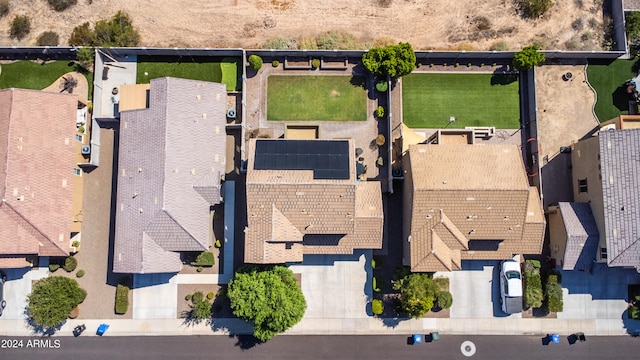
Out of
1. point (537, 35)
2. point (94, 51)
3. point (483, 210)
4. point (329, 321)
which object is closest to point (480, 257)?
point (483, 210)

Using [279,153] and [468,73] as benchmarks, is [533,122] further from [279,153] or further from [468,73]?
[279,153]

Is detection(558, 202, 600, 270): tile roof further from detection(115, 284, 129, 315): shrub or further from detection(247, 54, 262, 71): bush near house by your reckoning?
detection(115, 284, 129, 315): shrub

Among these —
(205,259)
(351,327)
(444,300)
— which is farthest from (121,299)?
(444,300)

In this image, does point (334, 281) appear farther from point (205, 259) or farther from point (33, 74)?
point (33, 74)

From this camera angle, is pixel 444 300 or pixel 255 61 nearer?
pixel 444 300

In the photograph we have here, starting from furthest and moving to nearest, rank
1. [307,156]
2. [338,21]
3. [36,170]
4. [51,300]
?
1. [338,21]
2. [51,300]
3. [36,170]
4. [307,156]

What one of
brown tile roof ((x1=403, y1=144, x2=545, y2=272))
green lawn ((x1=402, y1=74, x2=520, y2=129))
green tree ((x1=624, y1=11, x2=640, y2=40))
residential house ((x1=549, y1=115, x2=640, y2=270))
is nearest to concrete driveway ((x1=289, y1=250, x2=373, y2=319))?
brown tile roof ((x1=403, y1=144, x2=545, y2=272))

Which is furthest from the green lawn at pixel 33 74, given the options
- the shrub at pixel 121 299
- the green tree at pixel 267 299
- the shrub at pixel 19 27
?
the green tree at pixel 267 299
